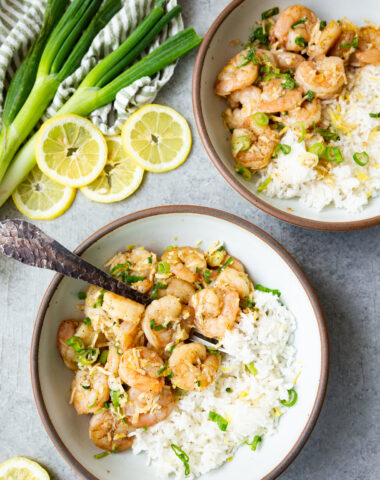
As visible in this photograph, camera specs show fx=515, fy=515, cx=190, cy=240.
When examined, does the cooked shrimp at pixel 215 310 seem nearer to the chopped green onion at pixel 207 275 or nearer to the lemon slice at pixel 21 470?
the chopped green onion at pixel 207 275

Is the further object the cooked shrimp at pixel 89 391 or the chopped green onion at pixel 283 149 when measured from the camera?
the chopped green onion at pixel 283 149

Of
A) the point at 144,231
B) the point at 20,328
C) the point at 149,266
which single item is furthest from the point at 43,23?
the point at 20,328

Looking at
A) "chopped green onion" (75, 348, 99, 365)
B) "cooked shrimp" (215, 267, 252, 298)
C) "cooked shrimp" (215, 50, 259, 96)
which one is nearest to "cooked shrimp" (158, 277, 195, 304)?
"cooked shrimp" (215, 267, 252, 298)

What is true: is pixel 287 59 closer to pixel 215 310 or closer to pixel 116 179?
pixel 116 179

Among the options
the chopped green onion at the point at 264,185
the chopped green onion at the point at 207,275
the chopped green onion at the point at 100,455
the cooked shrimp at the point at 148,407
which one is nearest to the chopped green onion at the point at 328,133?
the chopped green onion at the point at 264,185

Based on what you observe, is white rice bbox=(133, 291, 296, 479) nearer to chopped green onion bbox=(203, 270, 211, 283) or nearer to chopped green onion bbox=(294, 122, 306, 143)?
chopped green onion bbox=(203, 270, 211, 283)

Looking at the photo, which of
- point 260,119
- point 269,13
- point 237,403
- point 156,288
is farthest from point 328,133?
point 237,403

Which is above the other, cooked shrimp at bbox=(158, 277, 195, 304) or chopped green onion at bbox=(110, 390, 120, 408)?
cooked shrimp at bbox=(158, 277, 195, 304)
